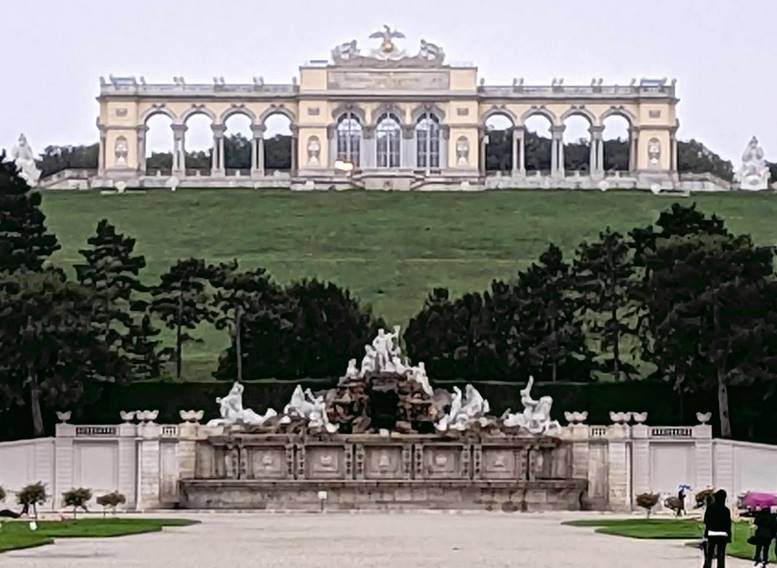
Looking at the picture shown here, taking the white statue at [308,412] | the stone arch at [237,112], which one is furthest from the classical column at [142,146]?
the white statue at [308,412]

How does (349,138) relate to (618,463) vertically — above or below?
above

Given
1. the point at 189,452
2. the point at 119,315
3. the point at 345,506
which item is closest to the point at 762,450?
the point at 345,506

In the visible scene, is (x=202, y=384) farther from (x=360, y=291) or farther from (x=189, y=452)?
(x=360, y=291)

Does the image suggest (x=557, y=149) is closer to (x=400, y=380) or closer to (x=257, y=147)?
(x=257, y=147)

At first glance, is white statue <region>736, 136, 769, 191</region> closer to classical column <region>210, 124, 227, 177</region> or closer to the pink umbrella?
classical column <region>210, 124, 227, 177</region>

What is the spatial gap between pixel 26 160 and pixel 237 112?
12613mm

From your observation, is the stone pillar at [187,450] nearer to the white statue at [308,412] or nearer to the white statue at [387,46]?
the white statue at [308,412]

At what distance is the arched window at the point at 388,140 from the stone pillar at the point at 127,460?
6489 centimetres

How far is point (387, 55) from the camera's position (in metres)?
115

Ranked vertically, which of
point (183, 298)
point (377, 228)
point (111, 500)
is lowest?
point (111, 500)

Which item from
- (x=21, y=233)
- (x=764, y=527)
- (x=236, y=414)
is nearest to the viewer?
(x=764, y=527)

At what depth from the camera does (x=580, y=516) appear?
46.1 metres

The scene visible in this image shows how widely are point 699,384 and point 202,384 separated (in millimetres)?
12526

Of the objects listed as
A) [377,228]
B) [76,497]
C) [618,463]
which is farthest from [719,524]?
[377,228]
